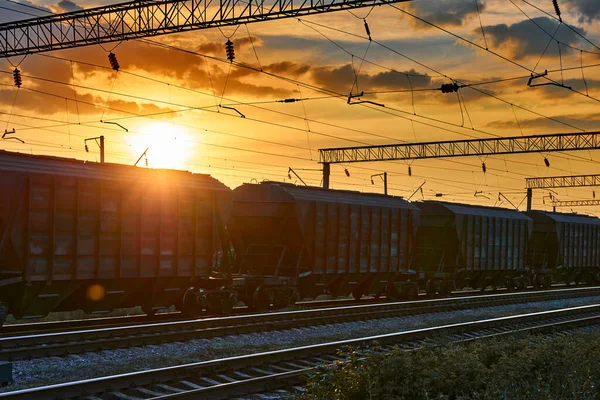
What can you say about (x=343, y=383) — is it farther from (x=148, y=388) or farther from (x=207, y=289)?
(x=207, y=289)

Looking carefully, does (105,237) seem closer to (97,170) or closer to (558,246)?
(97,170)

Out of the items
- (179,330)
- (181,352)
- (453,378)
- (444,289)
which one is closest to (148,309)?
(179,330)

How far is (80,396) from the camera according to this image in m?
10.4

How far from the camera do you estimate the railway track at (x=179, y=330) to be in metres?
14.5

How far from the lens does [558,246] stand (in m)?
42.9

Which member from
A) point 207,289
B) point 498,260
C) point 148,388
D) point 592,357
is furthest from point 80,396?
point 498,260

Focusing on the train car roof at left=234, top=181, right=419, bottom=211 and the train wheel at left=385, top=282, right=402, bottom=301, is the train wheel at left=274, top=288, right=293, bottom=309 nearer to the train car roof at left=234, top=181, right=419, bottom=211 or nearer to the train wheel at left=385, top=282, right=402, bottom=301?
the train car roof at left=234, top=181, right=419, bottom=211

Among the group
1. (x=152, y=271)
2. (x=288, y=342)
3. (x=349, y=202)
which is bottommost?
(x=288, y=342)

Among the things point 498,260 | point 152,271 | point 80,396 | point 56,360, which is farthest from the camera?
point 498,260

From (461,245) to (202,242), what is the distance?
15.8 m

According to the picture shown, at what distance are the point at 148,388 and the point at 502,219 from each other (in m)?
29.4

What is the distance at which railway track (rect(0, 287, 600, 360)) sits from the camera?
14.5m

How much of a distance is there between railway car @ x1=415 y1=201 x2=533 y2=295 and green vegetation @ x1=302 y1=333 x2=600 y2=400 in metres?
20.2

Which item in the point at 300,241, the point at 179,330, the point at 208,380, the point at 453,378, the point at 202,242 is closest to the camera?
the point at 453,378
